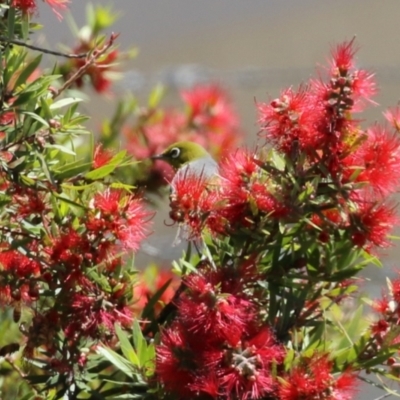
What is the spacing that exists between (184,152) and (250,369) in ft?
3.69

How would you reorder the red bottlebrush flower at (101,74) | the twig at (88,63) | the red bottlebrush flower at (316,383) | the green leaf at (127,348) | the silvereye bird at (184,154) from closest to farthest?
1. the red bottlebrush flower at (316,383)
2. the green leaf at (127,348)
3. the twig at (88,63)
4. the red bottlebrush flower at (101,74)
5. the silvereye bird at (184,154)

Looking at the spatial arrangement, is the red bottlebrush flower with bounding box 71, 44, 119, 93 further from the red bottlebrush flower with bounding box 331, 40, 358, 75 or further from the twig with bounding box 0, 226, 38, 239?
the red bottlebrush flower with bounding box 331, 40, 358, 75

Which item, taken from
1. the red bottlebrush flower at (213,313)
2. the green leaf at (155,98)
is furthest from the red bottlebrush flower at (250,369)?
the green leaf at (155,98)

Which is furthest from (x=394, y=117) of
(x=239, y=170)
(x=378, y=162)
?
(x=239, y=170)

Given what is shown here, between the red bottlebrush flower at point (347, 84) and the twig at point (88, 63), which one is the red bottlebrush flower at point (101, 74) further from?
the red bottlebrush flower at point (347, 84)

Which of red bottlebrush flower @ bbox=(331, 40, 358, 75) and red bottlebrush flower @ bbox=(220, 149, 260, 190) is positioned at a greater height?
red bottlebrush flower @ bbox=(331, 40, 358, 75)

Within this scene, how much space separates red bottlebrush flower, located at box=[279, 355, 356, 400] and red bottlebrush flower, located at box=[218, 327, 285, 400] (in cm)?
2

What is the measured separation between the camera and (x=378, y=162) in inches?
41.8

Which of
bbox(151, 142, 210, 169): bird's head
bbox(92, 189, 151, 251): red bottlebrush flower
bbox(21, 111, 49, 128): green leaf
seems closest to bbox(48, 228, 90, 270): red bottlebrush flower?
bbox(92, 189, 151, 251): red bottlebrush flower

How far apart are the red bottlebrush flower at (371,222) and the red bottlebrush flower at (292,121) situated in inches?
3.6

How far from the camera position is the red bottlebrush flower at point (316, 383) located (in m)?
1.01

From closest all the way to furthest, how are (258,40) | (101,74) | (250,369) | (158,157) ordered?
(250,369)
(101,74)
(158,157)
(258,40)

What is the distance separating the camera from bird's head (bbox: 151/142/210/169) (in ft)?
6.75

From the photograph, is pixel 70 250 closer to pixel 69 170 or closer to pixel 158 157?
pixel 69 170
